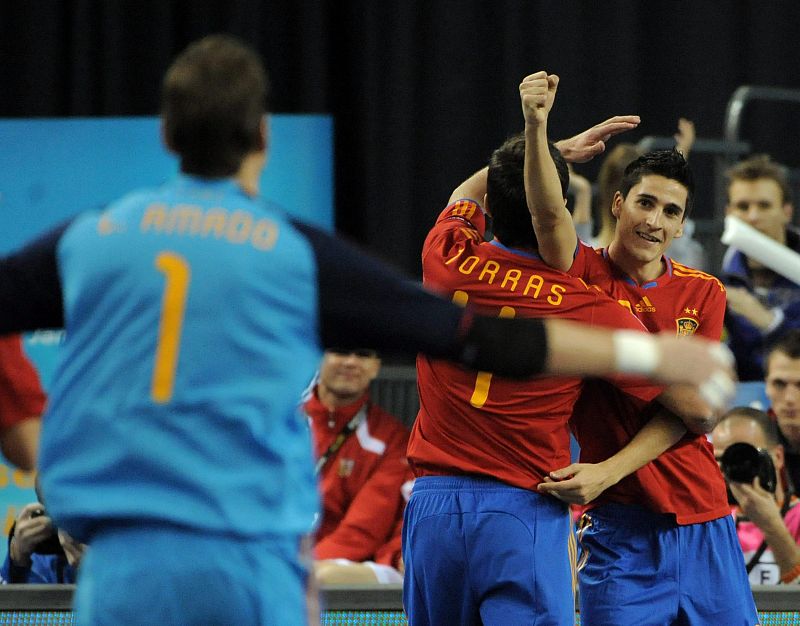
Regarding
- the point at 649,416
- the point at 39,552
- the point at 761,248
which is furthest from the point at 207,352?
the point at 761,248

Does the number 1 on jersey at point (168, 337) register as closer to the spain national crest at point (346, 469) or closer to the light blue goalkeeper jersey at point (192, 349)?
the light blue goalkeeper jersey at point (192, 349)

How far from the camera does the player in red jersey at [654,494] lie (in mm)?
3539

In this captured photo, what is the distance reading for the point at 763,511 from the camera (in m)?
4.43

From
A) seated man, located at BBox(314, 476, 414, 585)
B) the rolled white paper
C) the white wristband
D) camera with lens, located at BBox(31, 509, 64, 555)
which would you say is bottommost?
seated man, located at BBox(314, 476, 414, 585)

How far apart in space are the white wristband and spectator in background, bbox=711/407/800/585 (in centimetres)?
254

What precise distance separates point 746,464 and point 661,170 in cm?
123

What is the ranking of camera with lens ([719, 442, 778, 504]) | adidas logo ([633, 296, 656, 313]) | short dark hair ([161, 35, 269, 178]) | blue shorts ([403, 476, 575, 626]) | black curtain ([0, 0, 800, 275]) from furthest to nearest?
1. black curtain ([0, 0, 800, 275])
2. camera with lens ([719, 442, 778, 504])
3. adidas logo ([633, 296, 656, 313])
4. blue shorts ([403, 476, 575, 626])
5. short dark hair ([161, 35, 269, 178])

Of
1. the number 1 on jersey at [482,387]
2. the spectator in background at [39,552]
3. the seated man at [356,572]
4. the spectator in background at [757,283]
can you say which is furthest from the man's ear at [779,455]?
the spectator in background at [39,552]

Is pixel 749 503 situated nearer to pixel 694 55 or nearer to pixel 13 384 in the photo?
pixel 13 384

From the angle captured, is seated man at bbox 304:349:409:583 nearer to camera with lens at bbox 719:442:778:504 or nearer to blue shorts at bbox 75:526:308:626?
camera with lens at bbox 719:442:778:504

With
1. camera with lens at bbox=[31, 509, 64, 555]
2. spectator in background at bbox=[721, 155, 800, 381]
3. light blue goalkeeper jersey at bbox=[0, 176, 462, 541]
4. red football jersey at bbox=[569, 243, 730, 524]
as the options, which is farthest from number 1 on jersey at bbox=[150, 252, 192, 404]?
spectator in background at bbox=[721, 155, 800, 381]

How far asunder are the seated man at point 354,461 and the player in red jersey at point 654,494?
1.83m

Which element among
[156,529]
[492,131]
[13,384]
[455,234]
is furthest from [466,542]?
[492,131]

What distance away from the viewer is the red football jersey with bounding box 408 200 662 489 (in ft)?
10.9
